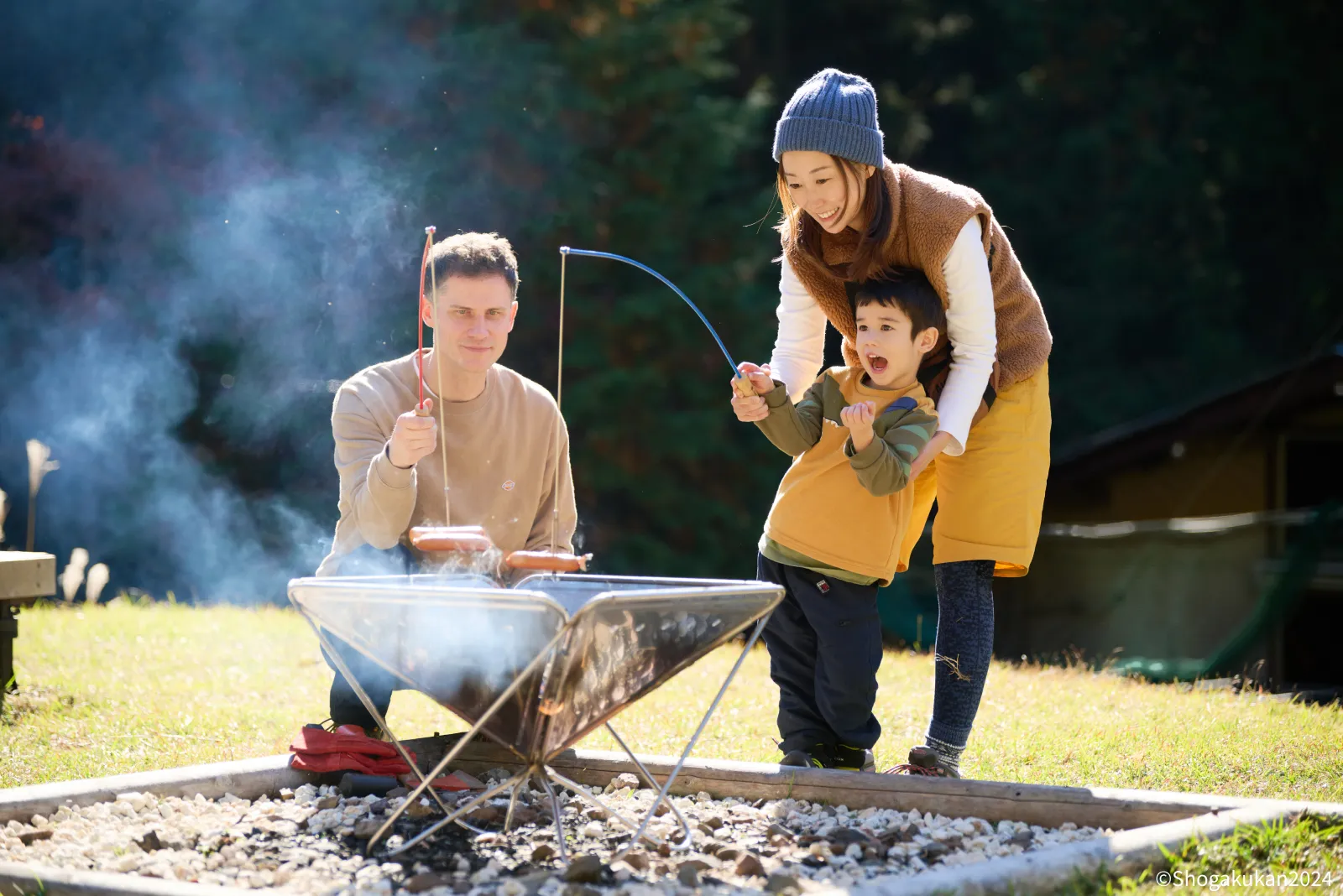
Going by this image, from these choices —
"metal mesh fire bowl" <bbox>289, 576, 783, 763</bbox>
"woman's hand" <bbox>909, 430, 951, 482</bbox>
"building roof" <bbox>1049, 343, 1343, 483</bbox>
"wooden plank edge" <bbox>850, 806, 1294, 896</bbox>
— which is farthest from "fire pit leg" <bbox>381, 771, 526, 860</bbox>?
"building roof" <bbox>1049, 343, 1343, 483</bbox>

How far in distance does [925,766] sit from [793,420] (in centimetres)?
82

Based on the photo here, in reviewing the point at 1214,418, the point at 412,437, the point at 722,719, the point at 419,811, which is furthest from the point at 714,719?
the point at 1214,418

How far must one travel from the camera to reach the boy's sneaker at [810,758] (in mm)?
3105

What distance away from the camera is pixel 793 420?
313 cm

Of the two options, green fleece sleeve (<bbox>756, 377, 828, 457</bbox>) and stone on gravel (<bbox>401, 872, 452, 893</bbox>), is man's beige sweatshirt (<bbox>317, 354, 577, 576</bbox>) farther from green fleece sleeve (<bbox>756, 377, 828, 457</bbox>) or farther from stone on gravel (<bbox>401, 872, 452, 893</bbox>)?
stone on gravel (<bbox>401, 872, 452, 893</bbox>)

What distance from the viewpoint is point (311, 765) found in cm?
299

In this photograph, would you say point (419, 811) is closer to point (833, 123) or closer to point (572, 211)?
point (833, 123)

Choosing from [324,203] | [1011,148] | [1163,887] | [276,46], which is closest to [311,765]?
[1163,887]

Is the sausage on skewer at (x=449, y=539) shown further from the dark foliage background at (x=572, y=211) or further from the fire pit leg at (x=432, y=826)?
the dark foliage background at (x=572, y=211)

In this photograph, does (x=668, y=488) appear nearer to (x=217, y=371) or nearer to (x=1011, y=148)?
(x=217, y=371)

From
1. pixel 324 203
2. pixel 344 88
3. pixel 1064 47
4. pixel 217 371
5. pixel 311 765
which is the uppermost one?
pixel 1064 47

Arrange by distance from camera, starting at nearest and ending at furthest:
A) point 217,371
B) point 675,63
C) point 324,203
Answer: point 324,203 < point 217,371 < point 675,63

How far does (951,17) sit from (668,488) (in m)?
7.23

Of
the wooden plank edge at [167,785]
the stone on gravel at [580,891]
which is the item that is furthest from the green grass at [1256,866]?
the wooden plank edge at [167,785]
